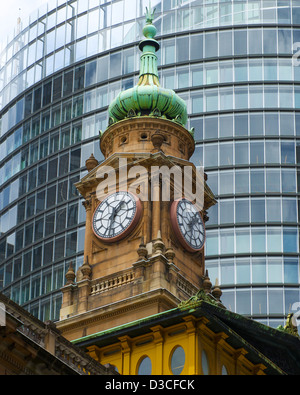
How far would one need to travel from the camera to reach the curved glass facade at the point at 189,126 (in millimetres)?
96562

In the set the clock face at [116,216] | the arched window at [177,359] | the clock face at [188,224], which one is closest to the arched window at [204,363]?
the arched window at [177,359]

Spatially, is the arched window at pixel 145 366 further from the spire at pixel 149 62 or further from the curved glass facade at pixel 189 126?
the curved glass facade at pixel 189 126

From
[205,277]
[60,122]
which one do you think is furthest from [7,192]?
[205,277]

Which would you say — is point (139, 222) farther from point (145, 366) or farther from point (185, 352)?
point (185, 352)

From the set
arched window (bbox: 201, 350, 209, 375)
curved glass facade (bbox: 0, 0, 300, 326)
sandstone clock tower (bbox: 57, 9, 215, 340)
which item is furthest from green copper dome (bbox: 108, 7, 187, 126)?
curved glass facade (bbox: 0, 0, 300, 326)

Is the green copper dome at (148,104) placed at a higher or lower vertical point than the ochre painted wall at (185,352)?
higher

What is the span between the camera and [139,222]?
6531cm

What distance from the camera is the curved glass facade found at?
317 feet

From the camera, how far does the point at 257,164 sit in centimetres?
9919

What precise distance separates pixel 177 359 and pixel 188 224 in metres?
16.4

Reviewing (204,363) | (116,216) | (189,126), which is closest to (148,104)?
(116,216)

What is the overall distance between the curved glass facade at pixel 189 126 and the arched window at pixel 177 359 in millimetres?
41280
